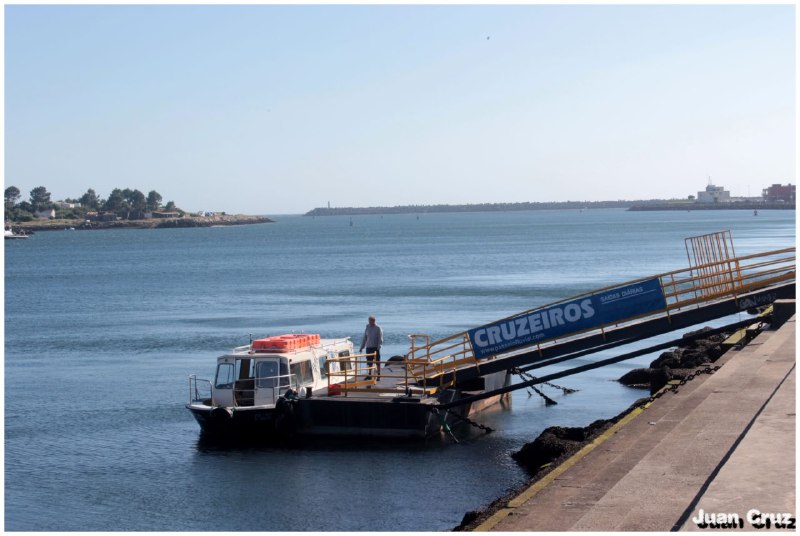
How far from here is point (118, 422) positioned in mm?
29188

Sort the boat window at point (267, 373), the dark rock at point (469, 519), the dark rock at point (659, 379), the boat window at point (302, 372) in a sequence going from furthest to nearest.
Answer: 1. the dark rock at point (659, 379)
2. the boat window at point (302, 372)
3. the boat window at point (267, 373)
4. the dark rock at point (469, 519)

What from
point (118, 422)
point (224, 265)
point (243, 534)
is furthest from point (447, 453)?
point (224, 265)

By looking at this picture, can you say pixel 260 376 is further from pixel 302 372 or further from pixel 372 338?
pixel 372 338

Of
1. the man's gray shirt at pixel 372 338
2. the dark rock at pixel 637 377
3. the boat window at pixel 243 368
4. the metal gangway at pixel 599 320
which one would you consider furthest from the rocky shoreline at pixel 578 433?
the boat window at pixel 243 368

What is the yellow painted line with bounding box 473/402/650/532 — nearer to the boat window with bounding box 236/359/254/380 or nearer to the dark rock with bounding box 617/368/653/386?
the boat window with bounding box 236/359/254/380

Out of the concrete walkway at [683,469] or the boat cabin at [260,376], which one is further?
the boat cabin at [260,376]

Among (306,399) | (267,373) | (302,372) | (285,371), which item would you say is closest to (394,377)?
(306,399)

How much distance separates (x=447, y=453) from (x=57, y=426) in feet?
36.8

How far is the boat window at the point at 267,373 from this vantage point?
1021 inches

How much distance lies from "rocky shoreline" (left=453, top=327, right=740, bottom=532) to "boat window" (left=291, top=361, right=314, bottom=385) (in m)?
5.69

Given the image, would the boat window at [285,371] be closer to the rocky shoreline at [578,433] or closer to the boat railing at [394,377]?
the boat railing at [394,377]

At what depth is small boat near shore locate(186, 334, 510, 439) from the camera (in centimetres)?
2530

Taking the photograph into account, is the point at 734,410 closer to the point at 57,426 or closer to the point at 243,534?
the point at 243,534

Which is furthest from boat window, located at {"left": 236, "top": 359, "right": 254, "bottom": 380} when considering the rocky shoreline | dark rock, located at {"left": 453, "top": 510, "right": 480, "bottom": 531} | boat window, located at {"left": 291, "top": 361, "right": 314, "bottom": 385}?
dark rock, located at {"left": 453, "top": 510, "right": 480, "bottom": 531}
